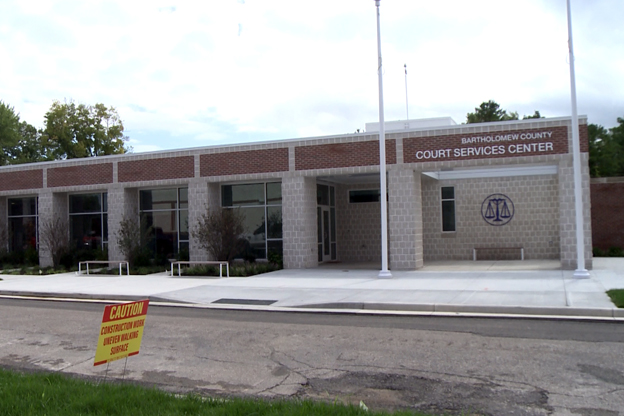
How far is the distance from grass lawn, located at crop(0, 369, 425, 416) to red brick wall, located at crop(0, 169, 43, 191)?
23.4 metres

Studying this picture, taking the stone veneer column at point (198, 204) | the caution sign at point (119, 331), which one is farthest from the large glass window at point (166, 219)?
the caution sign at point (119, 331)

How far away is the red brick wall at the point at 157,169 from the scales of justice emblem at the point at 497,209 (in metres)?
12.4

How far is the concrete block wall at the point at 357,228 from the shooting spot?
83.4ft

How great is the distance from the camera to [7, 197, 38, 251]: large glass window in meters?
29.3

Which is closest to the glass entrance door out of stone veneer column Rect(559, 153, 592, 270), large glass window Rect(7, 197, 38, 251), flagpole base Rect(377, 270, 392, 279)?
flagpole base Rect(377, 270, 392, 279)

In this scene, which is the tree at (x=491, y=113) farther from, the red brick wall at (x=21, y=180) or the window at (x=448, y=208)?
the red brick wall at (x=21, y=180)

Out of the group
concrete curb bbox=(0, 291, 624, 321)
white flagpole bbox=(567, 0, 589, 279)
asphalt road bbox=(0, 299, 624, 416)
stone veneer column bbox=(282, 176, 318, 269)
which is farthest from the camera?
stone veneer column bbox=(282, 176, 318, 269)

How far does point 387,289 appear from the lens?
15008 mm

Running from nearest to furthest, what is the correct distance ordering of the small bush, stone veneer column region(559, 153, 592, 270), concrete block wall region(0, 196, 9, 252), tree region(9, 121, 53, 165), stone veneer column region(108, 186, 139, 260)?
stone veneer column region(559, 153, 592, 270) → the small bush → stone veneer column region(108, 186, 139, 260) → concrete block wall region(0, 196, 9, 252) → tree region(9, 121, 53, 165)

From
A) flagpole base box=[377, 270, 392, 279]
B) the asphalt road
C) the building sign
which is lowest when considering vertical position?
the asphalt road

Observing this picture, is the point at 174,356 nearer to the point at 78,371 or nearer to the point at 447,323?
the point at 78,371

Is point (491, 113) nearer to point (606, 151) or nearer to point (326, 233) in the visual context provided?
point (606, 151)

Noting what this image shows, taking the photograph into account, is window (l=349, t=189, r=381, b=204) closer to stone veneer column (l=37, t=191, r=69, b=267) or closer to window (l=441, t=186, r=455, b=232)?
window (l=441, t=186, r=455, b=232)

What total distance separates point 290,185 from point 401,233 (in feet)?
15.3
